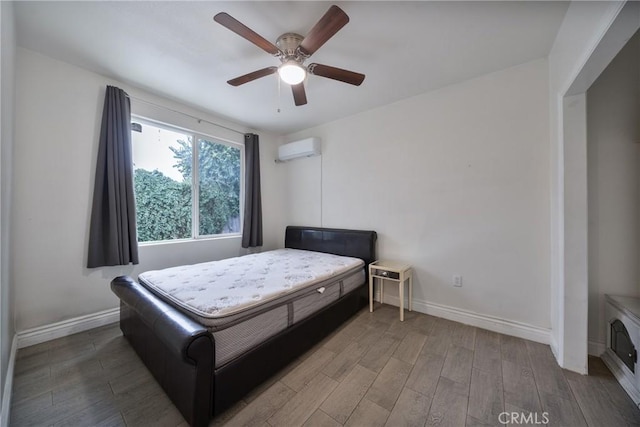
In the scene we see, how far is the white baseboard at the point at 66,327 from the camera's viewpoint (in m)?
1.97

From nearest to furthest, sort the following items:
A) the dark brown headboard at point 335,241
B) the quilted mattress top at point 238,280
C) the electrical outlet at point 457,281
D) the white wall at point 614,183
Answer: the quilted mattress top at point 238,280, the white wall at point 614,183, the electrical outlet at point 457,281, the dark brown headboard at point 335,241

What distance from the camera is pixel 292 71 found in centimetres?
175

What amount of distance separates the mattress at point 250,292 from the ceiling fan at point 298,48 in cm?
169

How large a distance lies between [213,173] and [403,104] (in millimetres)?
2774

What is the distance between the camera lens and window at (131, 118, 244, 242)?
2721 millimetres

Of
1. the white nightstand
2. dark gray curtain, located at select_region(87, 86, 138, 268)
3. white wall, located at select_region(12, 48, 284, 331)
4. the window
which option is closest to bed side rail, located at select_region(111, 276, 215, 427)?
dark gray curtain, located at select_region(87, 86, 138, 268)

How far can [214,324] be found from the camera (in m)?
1.34

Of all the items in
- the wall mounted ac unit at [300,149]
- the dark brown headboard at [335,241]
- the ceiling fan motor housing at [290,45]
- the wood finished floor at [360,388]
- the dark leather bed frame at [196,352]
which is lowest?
the wood finished floor at [360,388]

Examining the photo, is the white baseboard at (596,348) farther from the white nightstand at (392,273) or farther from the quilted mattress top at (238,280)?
the quilted mattress top at (238,280)

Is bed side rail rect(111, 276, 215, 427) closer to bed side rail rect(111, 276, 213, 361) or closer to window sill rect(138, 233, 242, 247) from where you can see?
bed side rail rect(111, 276, 213, 361)

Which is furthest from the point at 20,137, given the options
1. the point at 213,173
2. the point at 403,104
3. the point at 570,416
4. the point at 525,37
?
the point at 570,416

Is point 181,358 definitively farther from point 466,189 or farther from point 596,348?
point 596,348

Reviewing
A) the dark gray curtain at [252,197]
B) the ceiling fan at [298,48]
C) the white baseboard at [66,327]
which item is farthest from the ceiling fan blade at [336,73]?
the white baseboard at [66,327]

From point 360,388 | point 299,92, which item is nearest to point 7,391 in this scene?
point 360,388
